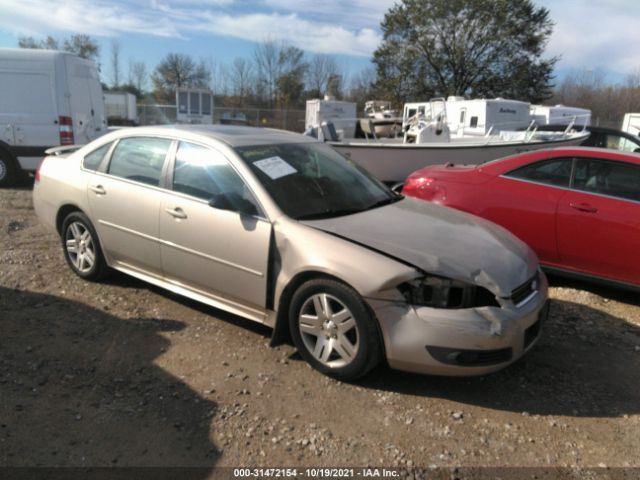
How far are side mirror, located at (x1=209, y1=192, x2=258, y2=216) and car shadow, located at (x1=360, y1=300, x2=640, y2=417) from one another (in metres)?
1.41

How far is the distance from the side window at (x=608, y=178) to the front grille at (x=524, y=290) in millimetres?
1838

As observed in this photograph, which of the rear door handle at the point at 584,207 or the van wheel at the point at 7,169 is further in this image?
the van wheel at the point at 7,169

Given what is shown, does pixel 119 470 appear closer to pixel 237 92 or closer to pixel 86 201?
pixel 86 201

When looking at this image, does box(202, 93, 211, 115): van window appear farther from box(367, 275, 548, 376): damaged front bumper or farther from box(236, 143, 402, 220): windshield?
box(367, 275, 548, 376): damaged front bumper

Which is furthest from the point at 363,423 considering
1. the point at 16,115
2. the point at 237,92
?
the point at 237,92

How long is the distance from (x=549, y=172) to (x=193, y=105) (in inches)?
993

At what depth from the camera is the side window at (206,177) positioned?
3695 millimetres

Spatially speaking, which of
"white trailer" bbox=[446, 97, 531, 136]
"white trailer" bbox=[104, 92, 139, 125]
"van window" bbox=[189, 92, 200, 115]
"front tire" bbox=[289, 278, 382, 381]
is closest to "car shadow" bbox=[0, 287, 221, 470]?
"front tire" bbox=[289, 278, 382, 381]

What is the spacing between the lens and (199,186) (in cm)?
394

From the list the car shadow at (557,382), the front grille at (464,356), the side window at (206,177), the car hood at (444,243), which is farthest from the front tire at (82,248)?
the front grille at (464,356)

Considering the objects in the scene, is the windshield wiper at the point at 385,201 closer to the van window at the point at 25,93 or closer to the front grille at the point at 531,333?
the front grille at the point at 531,333

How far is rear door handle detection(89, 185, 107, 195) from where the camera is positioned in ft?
14.9

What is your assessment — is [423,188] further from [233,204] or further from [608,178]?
[233,204]

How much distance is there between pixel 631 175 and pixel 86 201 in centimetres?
511
